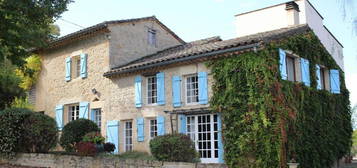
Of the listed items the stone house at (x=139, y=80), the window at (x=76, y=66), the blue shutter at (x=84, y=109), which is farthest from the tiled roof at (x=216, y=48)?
the window at (x=76, y=66)

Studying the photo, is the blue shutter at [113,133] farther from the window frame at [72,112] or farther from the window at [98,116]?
the window frame at [72,112]

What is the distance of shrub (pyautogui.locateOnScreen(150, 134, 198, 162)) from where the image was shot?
34.8 ft

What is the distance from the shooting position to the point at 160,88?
1481 cm

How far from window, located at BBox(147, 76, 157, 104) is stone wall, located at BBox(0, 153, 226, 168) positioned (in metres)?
4.47

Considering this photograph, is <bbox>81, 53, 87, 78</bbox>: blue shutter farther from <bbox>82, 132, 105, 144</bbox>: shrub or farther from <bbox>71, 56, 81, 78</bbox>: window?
<bbox>82, 132, 105, 144</bbox>: shrub

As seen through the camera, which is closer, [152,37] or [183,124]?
[183,124]

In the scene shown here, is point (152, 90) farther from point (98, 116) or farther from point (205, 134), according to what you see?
point (98, 116)

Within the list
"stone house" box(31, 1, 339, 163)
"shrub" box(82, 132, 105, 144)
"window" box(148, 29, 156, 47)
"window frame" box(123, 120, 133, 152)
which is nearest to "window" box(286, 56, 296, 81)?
"stone house" box(31, 1, 339, 163)

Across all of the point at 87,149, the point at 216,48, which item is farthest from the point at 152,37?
the point at 87,149

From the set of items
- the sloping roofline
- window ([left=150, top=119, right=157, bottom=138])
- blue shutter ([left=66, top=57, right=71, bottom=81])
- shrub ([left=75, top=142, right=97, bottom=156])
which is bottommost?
shrub ([left=75, top=142, right=97, bottom=156])

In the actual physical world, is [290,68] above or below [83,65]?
below

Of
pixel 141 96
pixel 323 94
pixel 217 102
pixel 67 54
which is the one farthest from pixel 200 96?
pixel 67 54

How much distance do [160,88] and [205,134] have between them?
2653 millimetres

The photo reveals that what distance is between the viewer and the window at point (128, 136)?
16.0 m
